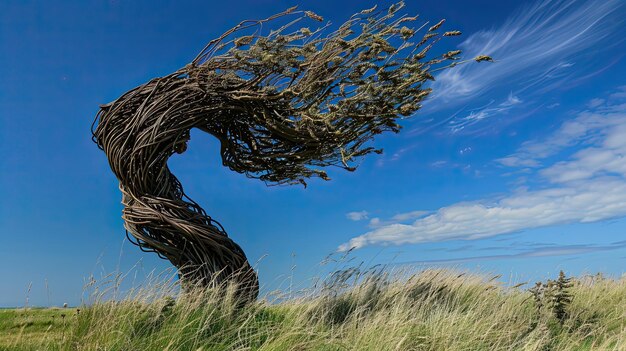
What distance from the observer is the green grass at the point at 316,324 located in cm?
330

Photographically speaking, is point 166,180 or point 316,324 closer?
point 316,324

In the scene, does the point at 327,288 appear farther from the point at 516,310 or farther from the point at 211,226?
the point at 516,310

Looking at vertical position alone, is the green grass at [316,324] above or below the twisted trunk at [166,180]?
below

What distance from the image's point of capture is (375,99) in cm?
418

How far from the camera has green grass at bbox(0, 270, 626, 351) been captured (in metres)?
3.30

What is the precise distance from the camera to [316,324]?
405 cm

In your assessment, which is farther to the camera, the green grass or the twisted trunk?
the twisted trunk

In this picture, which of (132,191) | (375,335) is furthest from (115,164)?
(375,335)

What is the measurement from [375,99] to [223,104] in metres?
1.34

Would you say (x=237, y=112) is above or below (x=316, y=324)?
above

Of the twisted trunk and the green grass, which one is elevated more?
the twisted trunk

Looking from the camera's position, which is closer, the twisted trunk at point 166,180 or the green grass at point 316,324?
the green grass at point 316,324

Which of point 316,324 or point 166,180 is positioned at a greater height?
point 166,180

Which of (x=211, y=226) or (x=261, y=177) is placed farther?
(x=261, y=177)
